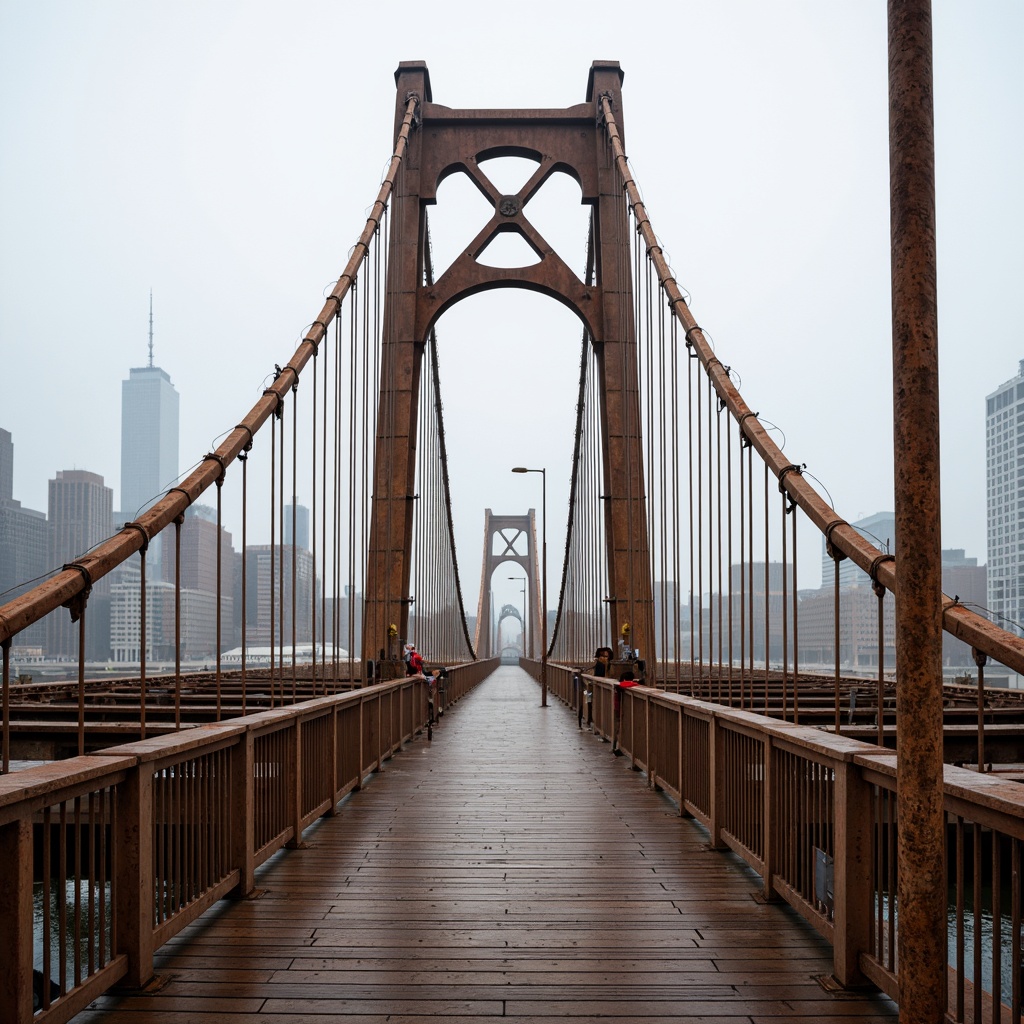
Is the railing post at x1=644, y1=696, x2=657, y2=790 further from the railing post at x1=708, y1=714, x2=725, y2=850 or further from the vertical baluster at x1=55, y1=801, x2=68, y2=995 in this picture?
the vertical baluster at x1=55, y1=801, x2=68, y2=995

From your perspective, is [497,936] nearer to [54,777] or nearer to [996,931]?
[54,777]

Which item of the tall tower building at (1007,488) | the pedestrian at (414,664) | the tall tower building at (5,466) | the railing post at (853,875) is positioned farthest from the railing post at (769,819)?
the tall tower building at (5,466)

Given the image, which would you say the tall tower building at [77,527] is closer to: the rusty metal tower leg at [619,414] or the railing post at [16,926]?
the rusty metal tower leg at [619,414]

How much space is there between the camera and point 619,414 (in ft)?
Answer: 47.0

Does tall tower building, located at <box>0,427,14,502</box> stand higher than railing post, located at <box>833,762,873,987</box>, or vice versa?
tall tower building, located at <box>0,427,14,502</box>

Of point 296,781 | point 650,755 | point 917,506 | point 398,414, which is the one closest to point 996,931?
point 917,506

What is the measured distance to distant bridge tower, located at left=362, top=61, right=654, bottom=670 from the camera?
1374cm

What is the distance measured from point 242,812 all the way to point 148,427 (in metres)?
149

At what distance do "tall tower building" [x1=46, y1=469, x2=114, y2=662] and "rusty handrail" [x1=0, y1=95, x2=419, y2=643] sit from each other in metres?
8.88

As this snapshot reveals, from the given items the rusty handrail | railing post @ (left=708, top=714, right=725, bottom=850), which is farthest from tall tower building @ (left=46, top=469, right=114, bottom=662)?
railing post @ (left=708, top=714, right=725, bottom=850)

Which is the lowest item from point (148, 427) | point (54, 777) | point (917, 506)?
point (54, 777)

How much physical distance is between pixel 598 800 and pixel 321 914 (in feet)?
12.2

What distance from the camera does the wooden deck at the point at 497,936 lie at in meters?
3.49

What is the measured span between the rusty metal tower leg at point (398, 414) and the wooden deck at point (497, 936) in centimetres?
613
